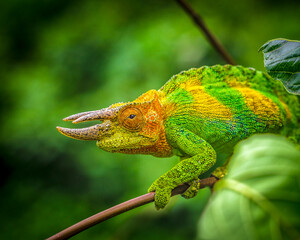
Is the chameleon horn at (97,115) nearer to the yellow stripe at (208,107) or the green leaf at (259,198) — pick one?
the yellow stripe at (208,107)

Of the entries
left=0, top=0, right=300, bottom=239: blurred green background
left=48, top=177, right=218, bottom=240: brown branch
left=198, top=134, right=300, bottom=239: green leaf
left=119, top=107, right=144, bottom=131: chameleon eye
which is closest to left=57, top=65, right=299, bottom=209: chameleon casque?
left=119, top=107, right=144, bottom=131: chameleon eye

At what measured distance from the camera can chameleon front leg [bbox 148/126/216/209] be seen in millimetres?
1080

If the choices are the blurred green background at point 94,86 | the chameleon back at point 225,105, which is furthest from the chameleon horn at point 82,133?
the blurred green background at point 94,86

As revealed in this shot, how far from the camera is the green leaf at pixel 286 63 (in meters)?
0.91

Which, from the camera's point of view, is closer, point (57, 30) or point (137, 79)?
point (137, 79)

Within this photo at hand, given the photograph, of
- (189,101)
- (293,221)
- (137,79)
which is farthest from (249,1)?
(293,221)

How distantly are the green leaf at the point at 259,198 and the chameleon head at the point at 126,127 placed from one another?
0.51 m

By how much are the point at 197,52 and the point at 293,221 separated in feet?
7.37

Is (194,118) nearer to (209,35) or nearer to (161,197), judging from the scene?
(161,197)

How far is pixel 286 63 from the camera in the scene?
0.91 metres

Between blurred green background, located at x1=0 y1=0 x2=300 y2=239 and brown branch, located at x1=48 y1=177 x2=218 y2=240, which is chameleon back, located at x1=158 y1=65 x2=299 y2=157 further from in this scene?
blurred green background, located at x1=0 y1=0 x2=300 y2=239

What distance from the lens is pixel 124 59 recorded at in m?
3.10

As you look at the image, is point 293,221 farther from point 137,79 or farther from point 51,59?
point 51,59

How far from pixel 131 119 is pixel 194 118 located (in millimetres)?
244
